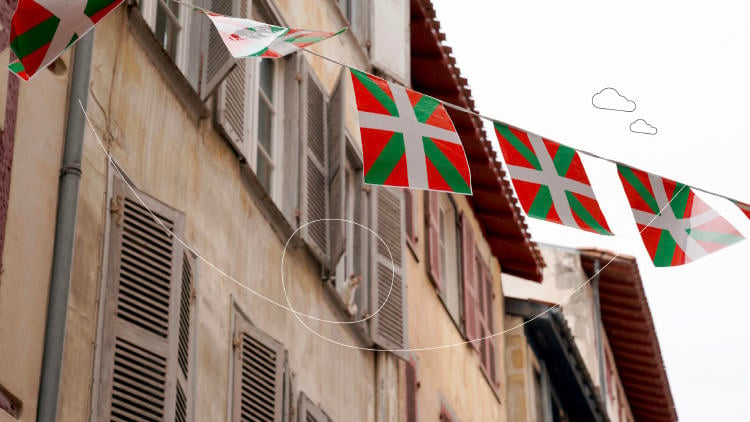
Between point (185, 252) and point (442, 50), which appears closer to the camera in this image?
point (185, 252)

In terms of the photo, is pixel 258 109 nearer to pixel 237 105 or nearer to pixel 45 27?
pixel 237 105

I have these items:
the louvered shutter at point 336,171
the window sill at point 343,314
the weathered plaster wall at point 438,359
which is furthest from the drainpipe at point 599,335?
the louvered shutter at point 336,171

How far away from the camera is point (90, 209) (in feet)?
22.3

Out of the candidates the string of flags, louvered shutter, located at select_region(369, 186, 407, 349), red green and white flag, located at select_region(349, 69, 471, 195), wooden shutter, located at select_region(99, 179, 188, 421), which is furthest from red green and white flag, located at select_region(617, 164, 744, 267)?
louvered shutter, located at select_region(369, 186, 407, 349)

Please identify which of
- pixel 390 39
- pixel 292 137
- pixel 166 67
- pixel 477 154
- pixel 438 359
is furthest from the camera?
pixel 477 154

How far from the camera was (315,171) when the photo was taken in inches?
417

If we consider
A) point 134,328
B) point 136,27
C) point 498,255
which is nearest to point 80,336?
point 134,328

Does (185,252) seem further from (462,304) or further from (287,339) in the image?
(462,304)

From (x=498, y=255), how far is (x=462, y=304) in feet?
8.28

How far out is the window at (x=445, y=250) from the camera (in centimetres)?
1423

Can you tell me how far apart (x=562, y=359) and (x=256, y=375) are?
422 inches

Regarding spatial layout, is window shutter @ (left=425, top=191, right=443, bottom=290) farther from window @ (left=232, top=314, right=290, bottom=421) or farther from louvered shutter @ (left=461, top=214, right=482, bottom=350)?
window @ (left=232, top=314, right=290, bottom=421)

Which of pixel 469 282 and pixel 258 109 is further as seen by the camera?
pixel 469 282

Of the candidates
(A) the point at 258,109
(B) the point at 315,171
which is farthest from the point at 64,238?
(B) the point at 315,171
